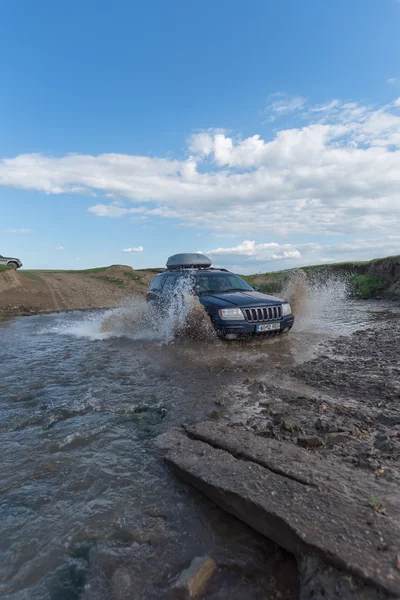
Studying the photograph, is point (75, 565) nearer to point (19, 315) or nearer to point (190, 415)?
point (190, 415)

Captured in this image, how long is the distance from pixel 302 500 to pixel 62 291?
20.6 metres

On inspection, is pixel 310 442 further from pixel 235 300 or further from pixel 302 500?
pixel 235 300

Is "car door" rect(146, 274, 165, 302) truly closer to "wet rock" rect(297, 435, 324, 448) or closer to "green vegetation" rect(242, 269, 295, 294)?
"wet rock" rect(297, 435, 324, 448)

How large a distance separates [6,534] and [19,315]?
1557 centimetres

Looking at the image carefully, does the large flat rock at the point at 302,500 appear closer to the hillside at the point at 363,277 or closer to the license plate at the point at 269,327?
the license plate at the point at 269,327

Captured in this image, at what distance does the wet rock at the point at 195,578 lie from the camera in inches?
70.7

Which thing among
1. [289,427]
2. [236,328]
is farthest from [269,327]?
A: [289,427]

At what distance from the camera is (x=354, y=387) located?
16.2 ft

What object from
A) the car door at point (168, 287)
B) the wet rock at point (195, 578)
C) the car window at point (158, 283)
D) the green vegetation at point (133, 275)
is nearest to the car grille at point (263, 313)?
the car door at point (168, 287)

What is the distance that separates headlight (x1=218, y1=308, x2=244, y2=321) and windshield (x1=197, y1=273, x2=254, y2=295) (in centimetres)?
119

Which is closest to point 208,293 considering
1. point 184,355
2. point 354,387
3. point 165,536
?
point 184,355

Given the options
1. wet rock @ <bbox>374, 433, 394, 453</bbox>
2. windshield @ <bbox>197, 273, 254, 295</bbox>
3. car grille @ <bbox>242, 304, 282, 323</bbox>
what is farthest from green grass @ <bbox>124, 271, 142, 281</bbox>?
wet rock @ <bbox>374, 433, 394, 453</bbox>

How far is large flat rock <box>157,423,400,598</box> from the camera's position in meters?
1.76

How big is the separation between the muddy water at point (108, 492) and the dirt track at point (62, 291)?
1245 centimetres
